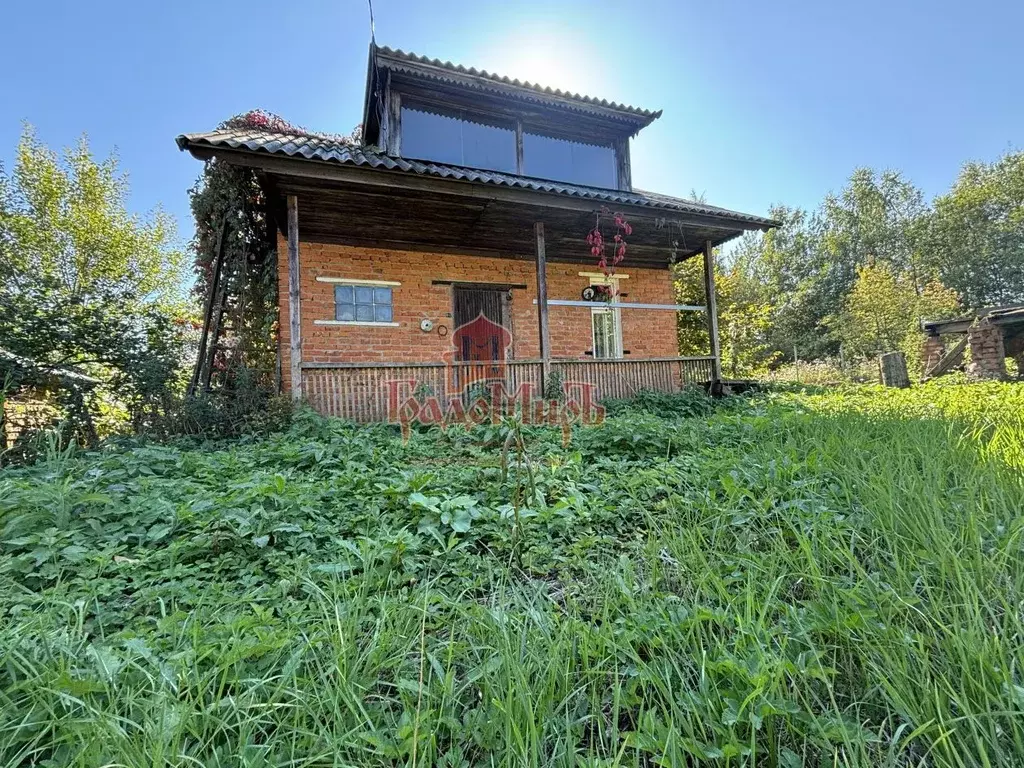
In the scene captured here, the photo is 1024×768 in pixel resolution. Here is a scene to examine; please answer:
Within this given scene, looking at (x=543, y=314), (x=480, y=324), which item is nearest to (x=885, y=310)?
(x=480, y=324)

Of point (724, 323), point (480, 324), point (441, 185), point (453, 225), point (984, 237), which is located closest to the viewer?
point (441, 185)

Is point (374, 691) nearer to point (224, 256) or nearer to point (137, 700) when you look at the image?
point (137, 700)

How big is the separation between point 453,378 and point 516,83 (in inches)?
199

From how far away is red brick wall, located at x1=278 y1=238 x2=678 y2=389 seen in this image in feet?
22.3

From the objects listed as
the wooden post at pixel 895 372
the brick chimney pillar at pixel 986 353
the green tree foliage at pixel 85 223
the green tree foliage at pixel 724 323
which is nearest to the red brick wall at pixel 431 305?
the green tree foliage at pixel 724 323

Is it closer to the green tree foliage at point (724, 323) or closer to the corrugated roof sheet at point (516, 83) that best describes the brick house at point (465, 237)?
the corrugated roof sheet at point (516, 83)

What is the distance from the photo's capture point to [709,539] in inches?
78.5

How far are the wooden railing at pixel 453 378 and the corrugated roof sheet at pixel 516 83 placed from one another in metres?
4.64

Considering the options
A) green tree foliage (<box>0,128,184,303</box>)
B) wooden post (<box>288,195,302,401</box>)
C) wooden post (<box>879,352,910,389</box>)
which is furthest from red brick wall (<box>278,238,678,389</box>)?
green tree foliage (<box>0,128,184,303</box>)

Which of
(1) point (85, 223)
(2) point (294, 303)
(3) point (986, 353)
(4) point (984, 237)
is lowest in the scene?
(3) point (986, 353)

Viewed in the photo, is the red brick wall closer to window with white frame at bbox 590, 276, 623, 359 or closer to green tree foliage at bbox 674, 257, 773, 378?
window with white frame at bbox 590, 276, 623, 359


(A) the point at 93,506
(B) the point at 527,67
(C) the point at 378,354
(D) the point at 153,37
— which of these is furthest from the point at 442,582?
(D) the point at 153,37

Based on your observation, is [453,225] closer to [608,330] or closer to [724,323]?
[608,330]

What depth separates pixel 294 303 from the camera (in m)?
5.17
